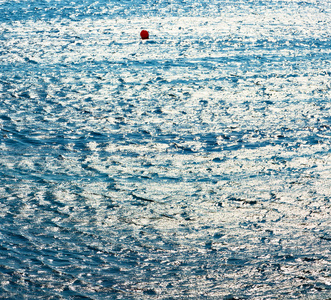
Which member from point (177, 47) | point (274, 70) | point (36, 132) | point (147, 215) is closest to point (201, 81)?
point (274, 70)

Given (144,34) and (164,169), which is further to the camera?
(144,34)

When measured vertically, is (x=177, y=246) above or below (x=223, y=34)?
below

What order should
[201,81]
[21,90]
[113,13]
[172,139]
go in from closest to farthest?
[172,139]
[21,90]
[201,81]
[113,13]

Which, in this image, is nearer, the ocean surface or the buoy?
the ocean surface

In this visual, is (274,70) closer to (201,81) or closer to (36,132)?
(201,81)

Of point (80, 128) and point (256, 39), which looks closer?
point (80, 128)

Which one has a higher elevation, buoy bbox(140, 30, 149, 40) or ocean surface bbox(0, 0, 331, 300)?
buoy bbox(140, 30, 149, 40)

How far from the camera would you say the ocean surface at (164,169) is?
21.7 feet

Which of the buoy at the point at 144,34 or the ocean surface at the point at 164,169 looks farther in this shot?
the buoy at the point at 144,34

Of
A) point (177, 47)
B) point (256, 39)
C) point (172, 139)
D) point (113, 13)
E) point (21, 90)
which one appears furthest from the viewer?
point (113, 13)

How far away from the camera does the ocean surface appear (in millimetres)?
6609

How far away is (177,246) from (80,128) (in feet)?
16.3

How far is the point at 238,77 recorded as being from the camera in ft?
49.5

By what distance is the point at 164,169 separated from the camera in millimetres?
9469
